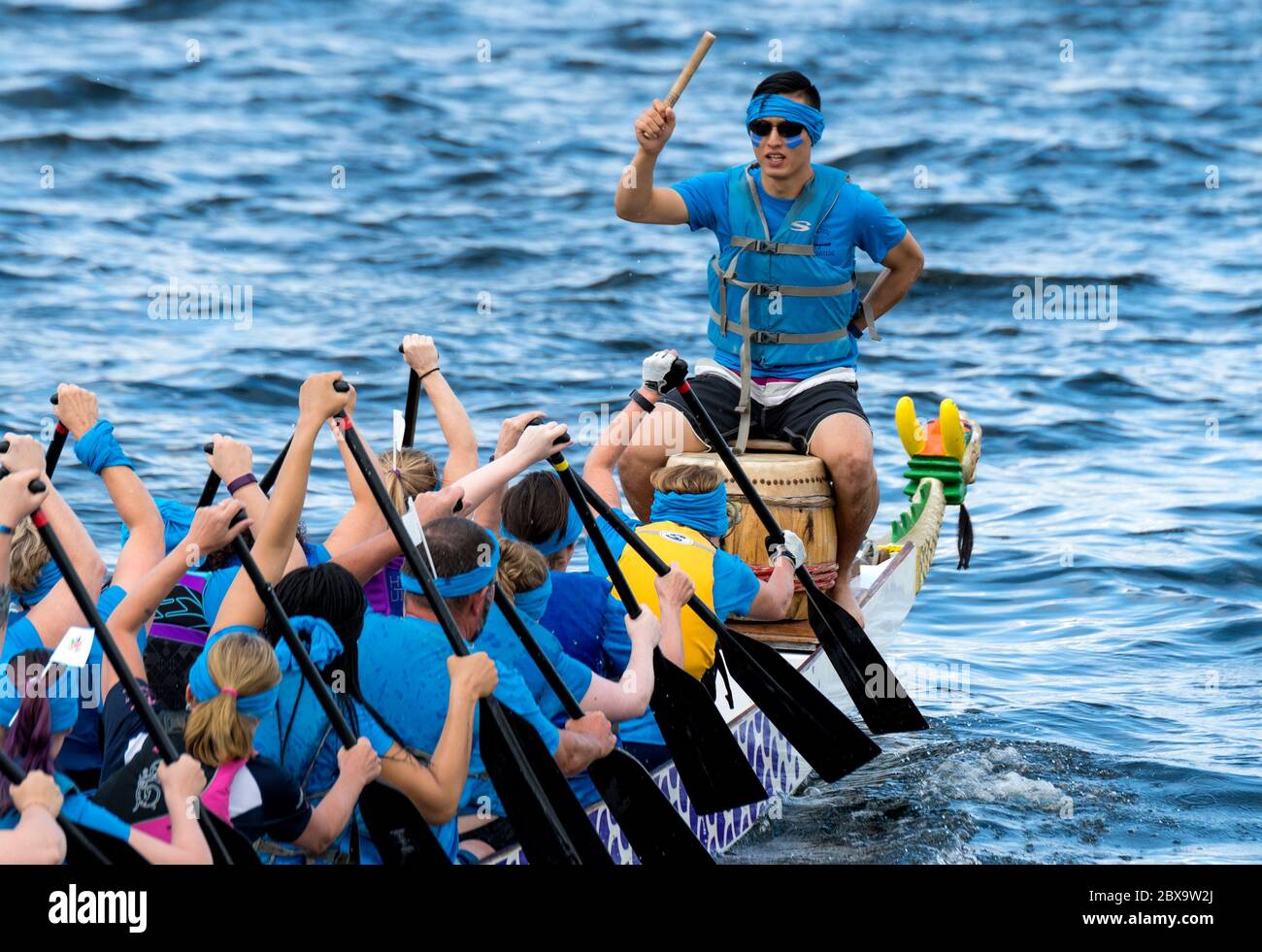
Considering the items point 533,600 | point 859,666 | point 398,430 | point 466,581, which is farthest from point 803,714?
point 466,581

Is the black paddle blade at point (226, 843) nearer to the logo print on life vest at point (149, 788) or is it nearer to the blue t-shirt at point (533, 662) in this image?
the logo print on life vest at point (149, 788)

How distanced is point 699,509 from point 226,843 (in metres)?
2.55

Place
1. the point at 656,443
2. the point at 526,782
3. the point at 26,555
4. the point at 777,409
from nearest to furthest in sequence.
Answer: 1. the point at 526,782
2. the point at 26,555
3. the point at 656,443
4. the point at 777,409

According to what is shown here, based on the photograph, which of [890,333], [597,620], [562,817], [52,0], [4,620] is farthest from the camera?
[52,0]

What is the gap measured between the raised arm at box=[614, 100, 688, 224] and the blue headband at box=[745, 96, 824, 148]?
0.41 m

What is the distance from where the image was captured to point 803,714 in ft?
20.7

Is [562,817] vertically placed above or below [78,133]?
below

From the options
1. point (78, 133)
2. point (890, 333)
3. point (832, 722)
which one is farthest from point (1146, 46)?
point (832, 722)

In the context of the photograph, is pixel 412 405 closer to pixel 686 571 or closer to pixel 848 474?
pixel 686 571

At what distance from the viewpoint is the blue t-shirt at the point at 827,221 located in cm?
704

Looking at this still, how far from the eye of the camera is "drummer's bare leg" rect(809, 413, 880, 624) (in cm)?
696
